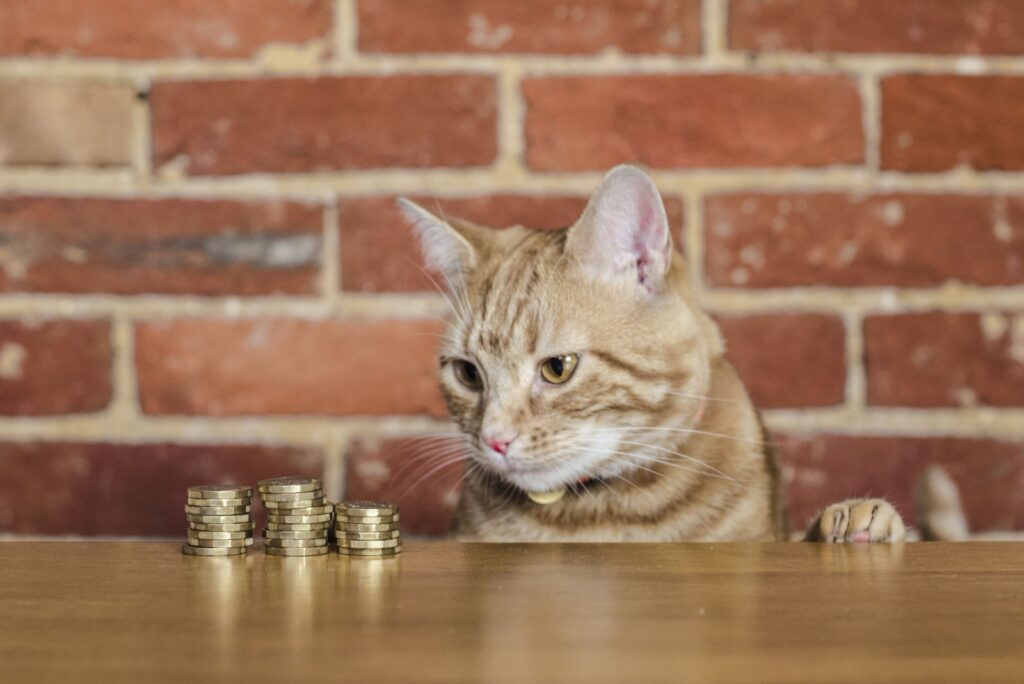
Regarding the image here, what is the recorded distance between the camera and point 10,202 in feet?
3.23

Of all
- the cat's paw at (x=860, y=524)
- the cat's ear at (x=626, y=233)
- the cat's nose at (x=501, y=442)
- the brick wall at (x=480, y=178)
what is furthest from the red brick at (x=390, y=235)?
the cat's paw at (x=860, y=524)

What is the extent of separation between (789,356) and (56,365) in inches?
28.5

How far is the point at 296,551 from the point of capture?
0.59m

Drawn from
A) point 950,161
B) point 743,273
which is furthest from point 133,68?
point 950,161

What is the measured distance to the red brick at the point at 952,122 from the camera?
98 cm

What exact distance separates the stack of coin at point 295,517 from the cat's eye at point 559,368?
336 mm

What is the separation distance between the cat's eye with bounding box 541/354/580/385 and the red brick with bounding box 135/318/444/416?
0.16m

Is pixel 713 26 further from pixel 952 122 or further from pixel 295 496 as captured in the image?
pixel 295 496

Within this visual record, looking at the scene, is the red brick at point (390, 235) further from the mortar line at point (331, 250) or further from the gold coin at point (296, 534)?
the gold coin at point (296, 534)

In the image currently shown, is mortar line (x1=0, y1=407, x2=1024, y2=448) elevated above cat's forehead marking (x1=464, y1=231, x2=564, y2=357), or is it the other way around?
cat's forehead marking (x1=464, y1=231, x2=564, y2=357)

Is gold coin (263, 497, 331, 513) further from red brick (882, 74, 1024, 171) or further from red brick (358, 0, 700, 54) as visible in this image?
red brick (882, 74, 1024, 171)

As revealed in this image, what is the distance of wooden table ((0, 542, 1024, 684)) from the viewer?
15.3 inches

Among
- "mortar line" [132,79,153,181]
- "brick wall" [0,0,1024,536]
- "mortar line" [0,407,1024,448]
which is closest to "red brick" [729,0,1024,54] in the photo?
"brick wall" [0,0,1024,536]

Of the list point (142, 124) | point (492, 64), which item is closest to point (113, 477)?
point (142, 124)
